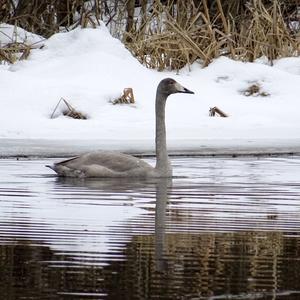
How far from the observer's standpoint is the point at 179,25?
19.1 m

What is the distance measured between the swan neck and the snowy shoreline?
1.13 m

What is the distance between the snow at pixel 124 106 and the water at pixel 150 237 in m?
→ 2.87

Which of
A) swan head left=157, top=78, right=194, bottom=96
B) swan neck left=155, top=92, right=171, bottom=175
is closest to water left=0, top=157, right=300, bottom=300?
swan neck left=155, top=92, right=171, bottom=175

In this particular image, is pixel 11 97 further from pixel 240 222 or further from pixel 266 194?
pixel 240 222

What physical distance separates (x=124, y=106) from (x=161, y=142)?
13.5 feet

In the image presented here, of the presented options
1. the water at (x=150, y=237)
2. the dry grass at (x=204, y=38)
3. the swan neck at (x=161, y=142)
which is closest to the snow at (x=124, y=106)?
the dry grass at (x=204, y=38)

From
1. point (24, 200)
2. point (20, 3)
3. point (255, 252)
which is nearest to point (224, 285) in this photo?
point (255, 252)

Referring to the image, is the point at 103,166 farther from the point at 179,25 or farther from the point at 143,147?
the point at 179,25

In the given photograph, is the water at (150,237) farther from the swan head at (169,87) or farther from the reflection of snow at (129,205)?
the swan head at (169,87)

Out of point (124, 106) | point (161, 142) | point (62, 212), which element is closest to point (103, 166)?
point (161, 142)

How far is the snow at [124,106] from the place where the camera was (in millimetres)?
14891

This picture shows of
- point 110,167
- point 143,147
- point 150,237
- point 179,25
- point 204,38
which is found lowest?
point 150,237

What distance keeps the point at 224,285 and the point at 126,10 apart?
1532cm

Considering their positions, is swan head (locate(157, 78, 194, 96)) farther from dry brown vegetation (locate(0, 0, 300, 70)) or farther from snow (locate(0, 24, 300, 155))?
dry brown vegetation (locate(0, 0, 300, 70))
